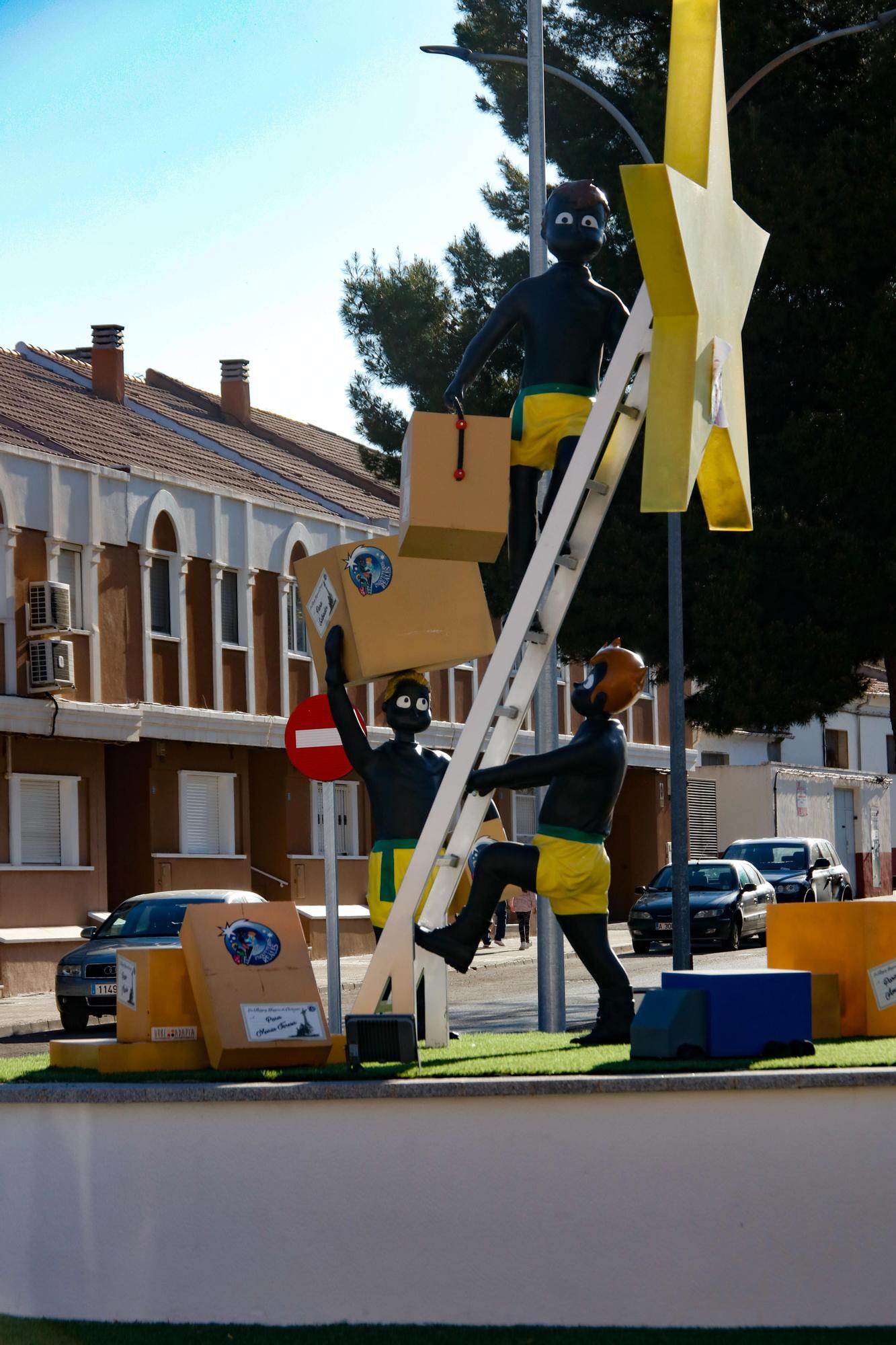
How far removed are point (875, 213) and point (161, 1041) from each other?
48.0ft

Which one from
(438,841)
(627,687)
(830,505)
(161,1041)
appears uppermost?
(830,505)

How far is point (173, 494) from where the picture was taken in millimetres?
32469

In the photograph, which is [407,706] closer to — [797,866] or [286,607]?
[286,607]

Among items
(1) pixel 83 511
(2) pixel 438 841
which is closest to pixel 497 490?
(2) pixel 438 841

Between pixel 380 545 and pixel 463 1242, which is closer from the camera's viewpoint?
pixel 463 1242

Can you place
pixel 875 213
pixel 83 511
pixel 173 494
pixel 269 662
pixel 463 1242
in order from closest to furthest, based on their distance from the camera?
pixel 463 1242 < pixel 875 213 < pixel 83 511 < pixel 173 494 < pixel 269 662

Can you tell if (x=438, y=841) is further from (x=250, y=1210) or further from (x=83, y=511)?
(x=83, y=511)

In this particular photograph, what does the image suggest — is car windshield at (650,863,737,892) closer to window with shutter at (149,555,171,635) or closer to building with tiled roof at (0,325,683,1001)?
building with tiled roof at (0,325,683,1001)

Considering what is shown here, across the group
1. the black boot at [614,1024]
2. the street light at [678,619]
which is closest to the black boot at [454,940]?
the black boot at [614,1024]

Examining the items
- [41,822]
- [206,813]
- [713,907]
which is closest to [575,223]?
[41,822]

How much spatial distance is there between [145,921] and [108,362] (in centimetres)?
1630

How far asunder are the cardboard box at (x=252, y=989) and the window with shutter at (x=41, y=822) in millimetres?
20704

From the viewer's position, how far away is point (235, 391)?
4175 centimetres

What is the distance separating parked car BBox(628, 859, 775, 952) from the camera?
30531 mm
